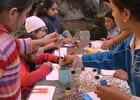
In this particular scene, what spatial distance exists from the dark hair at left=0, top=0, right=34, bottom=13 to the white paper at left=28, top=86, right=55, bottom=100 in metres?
0.70

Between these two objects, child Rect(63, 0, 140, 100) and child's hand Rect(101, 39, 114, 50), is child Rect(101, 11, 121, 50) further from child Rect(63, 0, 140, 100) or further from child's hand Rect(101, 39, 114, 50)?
child Rect(63, 0, 140, 100)

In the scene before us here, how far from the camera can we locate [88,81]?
6.47ft

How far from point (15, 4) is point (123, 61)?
2.38ft

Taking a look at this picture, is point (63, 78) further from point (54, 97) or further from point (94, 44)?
point (94, 44)

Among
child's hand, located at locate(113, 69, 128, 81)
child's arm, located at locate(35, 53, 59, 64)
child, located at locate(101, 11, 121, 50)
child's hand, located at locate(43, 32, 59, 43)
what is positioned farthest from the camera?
child, located at locate(101, 11, 121, 50)

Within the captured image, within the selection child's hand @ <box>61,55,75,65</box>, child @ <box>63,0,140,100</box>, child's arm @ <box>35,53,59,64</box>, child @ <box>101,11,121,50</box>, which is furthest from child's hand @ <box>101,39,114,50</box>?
child @ <box>63,0,140,100</box>

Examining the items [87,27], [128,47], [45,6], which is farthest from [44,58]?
[87,27]

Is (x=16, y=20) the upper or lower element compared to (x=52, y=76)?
upper

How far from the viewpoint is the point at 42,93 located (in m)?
1.79

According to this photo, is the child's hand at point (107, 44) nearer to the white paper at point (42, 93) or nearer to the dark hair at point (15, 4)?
the white paper at point (42, 93)

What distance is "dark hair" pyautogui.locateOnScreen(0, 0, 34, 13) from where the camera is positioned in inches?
44.7

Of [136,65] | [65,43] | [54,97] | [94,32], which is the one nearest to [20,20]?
[136,65]

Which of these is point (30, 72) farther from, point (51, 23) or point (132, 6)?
point (51, 23)

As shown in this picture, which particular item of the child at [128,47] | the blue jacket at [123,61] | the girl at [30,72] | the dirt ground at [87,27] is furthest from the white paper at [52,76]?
the dirt ground at [87,27]
